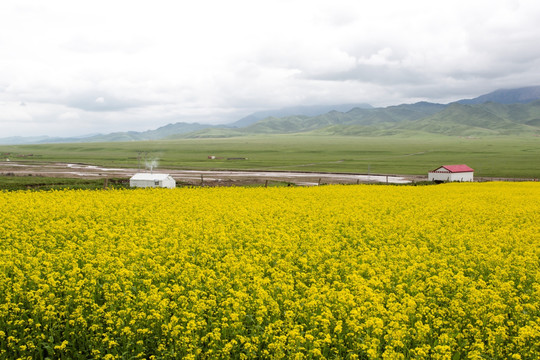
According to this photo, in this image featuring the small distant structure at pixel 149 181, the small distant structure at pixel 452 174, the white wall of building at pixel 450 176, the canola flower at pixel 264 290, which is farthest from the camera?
the small distant structure at pixel 452 174

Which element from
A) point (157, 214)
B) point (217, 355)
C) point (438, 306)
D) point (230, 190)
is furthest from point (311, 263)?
point (230, 190)

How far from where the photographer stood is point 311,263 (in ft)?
38.4

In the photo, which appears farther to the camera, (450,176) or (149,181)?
(450,176)

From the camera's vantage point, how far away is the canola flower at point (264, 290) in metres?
7.73

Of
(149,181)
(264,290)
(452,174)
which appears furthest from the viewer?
(452,174)

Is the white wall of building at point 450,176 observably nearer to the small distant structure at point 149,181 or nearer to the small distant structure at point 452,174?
the small distant structure at point 452,174

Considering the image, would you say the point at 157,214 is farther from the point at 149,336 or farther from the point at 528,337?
the point at 528,337

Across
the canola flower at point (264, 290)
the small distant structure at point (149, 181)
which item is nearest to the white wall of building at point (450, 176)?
the small distant structure at point (149, 181)

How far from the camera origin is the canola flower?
25.3 feet

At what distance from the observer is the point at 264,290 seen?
9.37 meters

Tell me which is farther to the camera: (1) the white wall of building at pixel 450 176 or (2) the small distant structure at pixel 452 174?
(2) the small distant structure at pixel 452 174

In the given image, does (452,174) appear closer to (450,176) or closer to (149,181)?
(450,176)

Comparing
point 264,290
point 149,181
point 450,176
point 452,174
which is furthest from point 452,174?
point 264,290

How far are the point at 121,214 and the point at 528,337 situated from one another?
51.2 ft
